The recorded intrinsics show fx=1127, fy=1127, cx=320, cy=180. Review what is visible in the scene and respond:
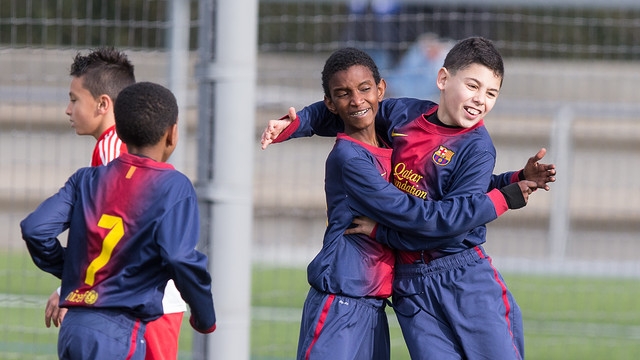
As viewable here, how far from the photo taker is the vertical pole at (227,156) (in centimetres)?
483

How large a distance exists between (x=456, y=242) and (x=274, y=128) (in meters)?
0.81

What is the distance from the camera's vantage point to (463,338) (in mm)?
3955

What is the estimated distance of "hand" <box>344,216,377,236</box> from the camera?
404cm

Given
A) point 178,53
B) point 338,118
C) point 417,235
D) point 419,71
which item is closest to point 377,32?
point 419,71

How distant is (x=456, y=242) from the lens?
4000 millimetres

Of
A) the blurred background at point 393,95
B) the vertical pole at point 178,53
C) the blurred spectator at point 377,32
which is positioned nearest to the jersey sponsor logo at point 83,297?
the vertical pole at point 178,53

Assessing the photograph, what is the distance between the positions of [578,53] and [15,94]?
4.99m

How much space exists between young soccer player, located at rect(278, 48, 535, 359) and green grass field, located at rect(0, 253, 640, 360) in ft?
9.08

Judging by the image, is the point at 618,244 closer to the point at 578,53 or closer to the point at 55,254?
the point at 578,53

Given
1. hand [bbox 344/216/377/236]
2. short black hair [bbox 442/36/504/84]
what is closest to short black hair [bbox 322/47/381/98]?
short black hair [bbox 442/36/504/84]

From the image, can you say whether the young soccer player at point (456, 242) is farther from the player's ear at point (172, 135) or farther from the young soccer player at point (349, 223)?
the player's ear at point (172, 135)

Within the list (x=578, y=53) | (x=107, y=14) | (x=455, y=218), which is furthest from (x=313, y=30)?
(x=455, y=218)

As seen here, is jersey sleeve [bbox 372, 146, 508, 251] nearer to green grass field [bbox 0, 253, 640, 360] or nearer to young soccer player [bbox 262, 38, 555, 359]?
young soccer player [bbox 262, 38, 555, 359]

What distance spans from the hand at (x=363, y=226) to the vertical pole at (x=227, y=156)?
3.01ft
